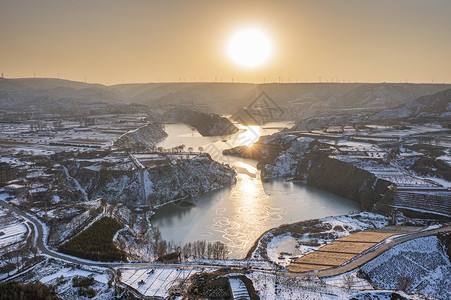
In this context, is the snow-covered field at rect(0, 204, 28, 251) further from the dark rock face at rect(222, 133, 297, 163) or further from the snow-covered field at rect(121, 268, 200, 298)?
the dark rock face at rect(222, 133, 297, 163)

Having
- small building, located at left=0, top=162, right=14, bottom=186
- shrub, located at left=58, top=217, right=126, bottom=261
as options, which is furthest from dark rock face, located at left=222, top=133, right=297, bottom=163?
small building, located at left=0, top=162, right=14, bottom=186

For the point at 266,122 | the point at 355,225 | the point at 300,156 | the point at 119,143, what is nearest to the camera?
the point at 355,225

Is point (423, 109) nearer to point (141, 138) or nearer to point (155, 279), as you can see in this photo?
point (141, 138)

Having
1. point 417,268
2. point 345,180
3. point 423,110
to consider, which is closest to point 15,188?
point 417,268

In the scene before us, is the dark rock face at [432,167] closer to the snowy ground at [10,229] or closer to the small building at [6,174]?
the snowy ground at [10,229]

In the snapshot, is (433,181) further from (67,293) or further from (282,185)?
(67,293)

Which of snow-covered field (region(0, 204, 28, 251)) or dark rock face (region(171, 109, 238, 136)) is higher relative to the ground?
dark rock face (region(171, 109, 238, 136))

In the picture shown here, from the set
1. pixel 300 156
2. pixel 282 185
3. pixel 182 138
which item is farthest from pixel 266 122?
pixel 282 185
